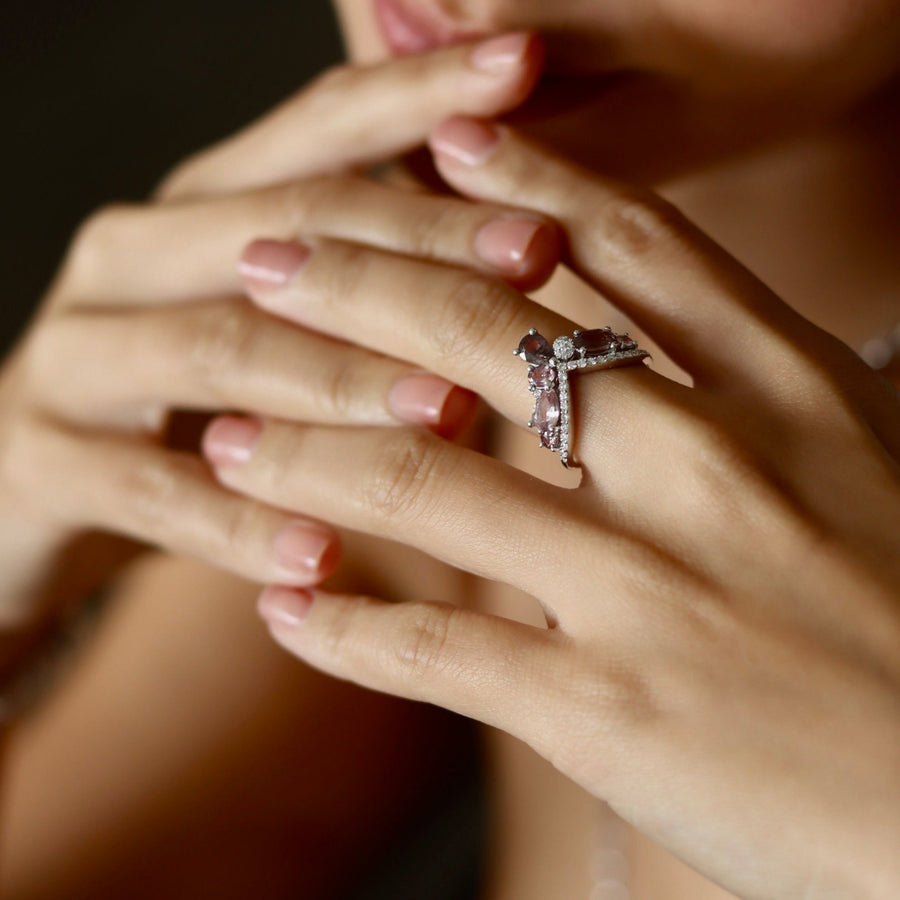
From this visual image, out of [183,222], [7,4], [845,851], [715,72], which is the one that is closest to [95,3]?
[7,4]

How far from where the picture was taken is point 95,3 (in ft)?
5.29

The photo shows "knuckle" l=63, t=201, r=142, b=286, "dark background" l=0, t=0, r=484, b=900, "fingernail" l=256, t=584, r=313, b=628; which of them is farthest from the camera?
"dark background" l=0, t=0, r=484, b=900

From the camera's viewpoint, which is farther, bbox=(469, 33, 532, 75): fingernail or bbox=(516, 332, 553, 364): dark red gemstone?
bbox=(469, 33, 532, 75): fingernail

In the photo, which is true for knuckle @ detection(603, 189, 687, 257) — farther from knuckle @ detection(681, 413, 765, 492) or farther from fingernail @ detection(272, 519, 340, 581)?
fingernail @ detection(272, 519, 340, 581)

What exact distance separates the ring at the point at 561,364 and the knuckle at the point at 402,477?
0.28 feet

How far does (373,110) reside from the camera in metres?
0.84

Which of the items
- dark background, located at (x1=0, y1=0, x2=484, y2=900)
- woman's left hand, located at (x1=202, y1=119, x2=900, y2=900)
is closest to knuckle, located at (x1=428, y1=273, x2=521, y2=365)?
woman's left hand, located at (x1=202, y1=119, x2=900, y2=900)

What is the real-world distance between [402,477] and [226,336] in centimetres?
28

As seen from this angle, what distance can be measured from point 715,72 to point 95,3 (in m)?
A: 1.34

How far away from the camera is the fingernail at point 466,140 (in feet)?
2.43

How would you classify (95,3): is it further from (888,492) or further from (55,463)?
(888,492)

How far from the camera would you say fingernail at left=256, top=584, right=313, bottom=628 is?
717 millimetres

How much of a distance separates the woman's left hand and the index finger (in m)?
0.06

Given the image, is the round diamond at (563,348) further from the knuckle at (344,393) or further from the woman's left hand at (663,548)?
the knuckle at (344,393)
